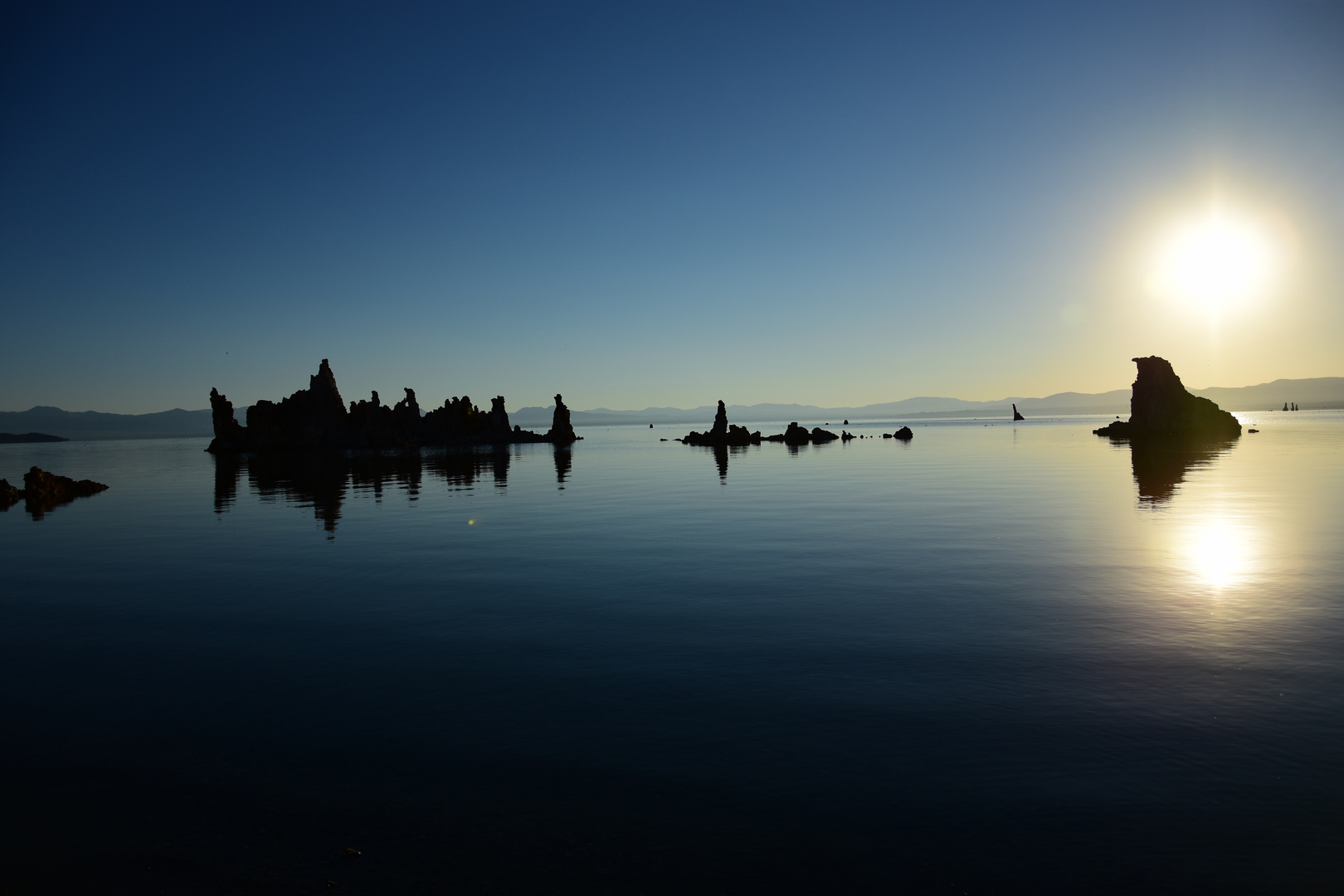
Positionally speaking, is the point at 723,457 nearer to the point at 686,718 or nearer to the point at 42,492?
the point at 42,492

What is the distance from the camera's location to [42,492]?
43.8 m

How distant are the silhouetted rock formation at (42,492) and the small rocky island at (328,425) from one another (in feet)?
331

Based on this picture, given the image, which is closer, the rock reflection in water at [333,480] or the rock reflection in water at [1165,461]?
the rock reflection in water at [1165,461]

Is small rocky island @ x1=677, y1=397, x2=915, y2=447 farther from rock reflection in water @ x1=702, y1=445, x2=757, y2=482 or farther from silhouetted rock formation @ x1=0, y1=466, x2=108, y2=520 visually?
silhouetted rock formation @ x1=0, y1=466, x2=108, y2=520

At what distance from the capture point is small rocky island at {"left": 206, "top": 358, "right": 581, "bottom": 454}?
5812 inches

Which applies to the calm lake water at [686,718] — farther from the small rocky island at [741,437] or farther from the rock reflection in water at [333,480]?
the small rocky island at [741,437]

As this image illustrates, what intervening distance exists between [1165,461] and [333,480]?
72.7 metres

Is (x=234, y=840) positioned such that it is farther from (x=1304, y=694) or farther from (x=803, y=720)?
(x=1304, y=694)

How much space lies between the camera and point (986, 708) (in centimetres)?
917

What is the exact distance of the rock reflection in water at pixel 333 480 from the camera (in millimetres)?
41781

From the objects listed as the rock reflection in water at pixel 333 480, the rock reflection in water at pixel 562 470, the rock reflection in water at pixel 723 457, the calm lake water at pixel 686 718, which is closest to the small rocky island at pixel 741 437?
the rock reflection in water at pixel 723 457

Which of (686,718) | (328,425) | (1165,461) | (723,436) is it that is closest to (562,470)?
(1165,461)

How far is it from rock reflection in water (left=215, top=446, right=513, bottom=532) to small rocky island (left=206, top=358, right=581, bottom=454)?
66814 millimetres

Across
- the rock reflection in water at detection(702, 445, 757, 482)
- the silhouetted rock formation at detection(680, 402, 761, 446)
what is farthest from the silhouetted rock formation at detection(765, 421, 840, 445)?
the rock reflection in water at detection(702, 445, 757, 482)
